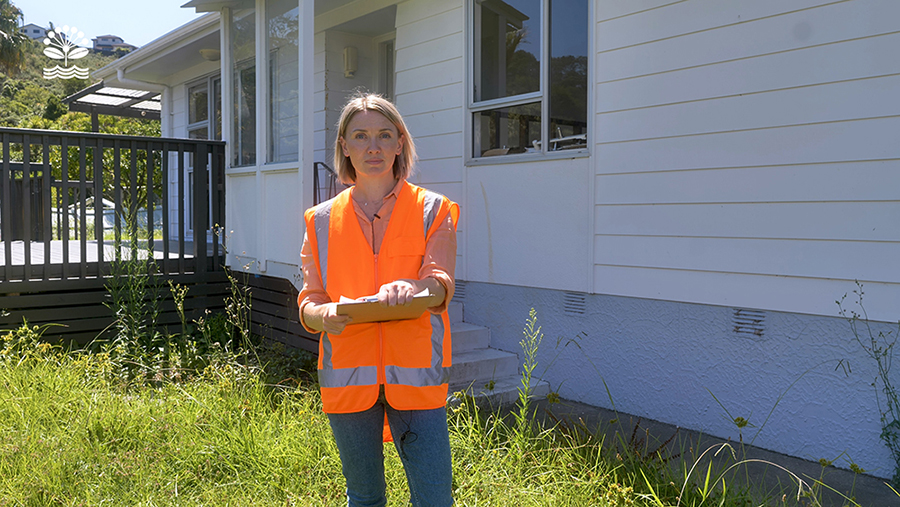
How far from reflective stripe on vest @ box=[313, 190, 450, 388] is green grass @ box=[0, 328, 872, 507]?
1271mm

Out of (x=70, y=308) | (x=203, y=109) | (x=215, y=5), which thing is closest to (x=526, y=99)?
(x=215, y=5)

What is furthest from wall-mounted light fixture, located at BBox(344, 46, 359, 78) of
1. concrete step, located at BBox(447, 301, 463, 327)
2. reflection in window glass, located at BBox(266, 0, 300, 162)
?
concrete step, located at BBox(447, 301, 463, 327)

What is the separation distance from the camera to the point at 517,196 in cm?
540

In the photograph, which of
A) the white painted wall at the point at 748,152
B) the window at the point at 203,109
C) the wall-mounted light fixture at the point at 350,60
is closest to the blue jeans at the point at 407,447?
the white painted wall at the point at 748,152

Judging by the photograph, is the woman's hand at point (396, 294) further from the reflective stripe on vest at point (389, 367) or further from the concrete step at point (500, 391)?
the concrete step at point (500, 391)

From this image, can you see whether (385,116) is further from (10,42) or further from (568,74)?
(10,42)

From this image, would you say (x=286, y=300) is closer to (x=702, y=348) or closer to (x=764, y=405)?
(x=702, y=348)

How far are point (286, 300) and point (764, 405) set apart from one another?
3834 millimetres

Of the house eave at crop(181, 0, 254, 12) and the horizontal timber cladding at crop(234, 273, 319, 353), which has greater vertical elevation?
the house eave at crop(181, 0, 254, 12)

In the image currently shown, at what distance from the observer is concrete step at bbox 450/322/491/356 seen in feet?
17.8

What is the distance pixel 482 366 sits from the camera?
511cm

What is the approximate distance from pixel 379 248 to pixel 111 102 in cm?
1299

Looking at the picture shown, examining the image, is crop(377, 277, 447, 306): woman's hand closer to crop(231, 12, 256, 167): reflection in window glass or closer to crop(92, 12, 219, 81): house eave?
crop(231, 12, 256, 167): reflection in window glass

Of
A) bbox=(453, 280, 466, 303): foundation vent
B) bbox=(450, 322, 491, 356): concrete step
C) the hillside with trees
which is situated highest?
the hillside with trees
